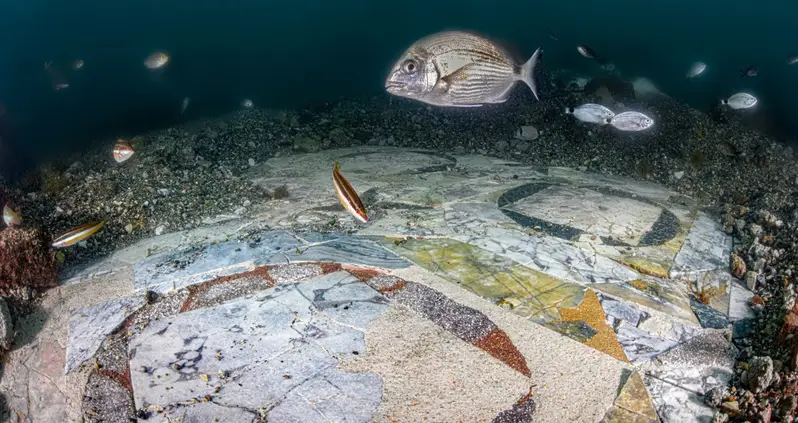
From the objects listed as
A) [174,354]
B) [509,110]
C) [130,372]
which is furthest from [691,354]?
[509,110]

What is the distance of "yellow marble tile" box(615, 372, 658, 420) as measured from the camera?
2977 millimetres

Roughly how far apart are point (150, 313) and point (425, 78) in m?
3.01

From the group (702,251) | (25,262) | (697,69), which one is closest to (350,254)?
(25,262)

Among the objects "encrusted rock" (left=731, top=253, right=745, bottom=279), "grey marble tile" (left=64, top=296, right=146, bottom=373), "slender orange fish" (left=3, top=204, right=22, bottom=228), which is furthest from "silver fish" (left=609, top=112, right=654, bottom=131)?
"slender orange fish" (left=3, top=204, right=22, bottom=228)

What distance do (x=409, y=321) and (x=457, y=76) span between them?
6.85ft

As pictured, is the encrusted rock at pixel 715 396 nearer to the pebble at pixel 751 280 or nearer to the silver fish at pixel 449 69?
the pebble at pixel 751 280

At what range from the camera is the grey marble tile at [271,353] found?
9.61 feet

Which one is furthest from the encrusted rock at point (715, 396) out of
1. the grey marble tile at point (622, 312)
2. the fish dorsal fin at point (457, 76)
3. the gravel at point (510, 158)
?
the fish dorsal fin at point (457, 76)

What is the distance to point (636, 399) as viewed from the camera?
3.06 m

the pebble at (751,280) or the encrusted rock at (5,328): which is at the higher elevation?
the pebble at (751,280)

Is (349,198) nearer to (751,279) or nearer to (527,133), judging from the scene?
(751,279)

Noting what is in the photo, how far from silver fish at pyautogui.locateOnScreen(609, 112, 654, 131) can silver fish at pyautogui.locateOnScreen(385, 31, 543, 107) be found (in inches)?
124

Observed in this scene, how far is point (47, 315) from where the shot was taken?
4.04 meters

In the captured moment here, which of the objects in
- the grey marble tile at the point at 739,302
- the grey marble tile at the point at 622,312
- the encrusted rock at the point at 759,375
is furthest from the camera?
the grey marble tile at the point at 739,302
